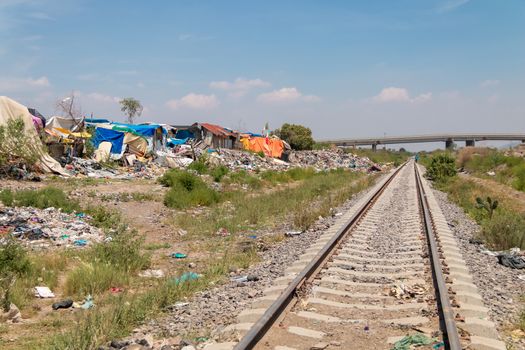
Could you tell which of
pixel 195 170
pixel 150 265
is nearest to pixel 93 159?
pixel 195 170

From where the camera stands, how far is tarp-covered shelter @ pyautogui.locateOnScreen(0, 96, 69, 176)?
2441cm

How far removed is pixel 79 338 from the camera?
497 centimetres

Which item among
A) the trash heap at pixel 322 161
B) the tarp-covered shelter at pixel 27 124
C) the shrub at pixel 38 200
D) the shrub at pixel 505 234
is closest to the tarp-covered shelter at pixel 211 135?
the trash heap at pixel 322 161

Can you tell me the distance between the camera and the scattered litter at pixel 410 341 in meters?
4.75

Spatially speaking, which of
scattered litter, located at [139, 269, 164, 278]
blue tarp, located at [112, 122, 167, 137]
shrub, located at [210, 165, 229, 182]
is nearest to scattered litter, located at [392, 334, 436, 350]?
scattered litter, located at [139, 269, 164, 278]

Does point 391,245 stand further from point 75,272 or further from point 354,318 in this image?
point 75,272

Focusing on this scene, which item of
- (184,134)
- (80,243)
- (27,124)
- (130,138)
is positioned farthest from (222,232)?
(184,134)

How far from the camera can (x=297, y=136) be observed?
64.9 metres

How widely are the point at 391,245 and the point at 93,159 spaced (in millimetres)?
23458

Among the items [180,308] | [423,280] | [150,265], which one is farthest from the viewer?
[150,265]

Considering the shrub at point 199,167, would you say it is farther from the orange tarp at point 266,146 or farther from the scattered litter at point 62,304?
the scattered litter at point 62,304

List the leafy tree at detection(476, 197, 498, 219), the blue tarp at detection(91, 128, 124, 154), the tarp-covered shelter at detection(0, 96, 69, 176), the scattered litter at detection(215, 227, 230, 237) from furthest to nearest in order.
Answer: the blue tarp at detection(91, 128, 124, 154)
the tarp-covered shelter at detection(0, 96, 69, 176)
the leafy tree at detection(476, 197, 498, 219)
the scattered litter at detection(215, 227, 230, 237)

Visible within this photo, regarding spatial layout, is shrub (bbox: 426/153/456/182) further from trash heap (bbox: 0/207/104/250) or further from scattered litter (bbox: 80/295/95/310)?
scattered litter (bbox: 80/295/95/310)

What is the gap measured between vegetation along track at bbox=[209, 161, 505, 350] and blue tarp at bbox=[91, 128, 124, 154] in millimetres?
24486
